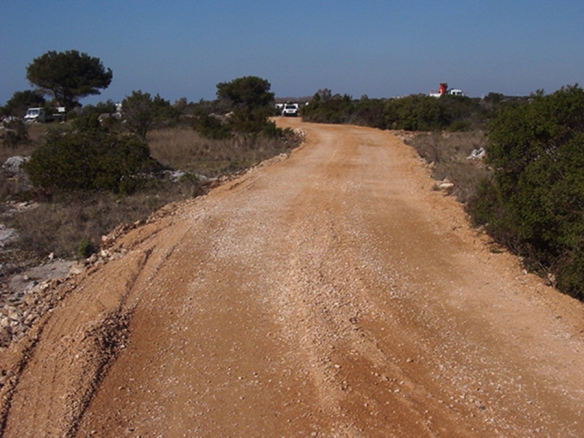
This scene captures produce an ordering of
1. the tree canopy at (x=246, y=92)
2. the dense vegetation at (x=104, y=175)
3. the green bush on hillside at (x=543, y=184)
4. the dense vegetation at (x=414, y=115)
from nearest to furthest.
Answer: the green bush on hillside at (x=543, y=184)
the dense vegetation at (x=104, y=175)
the dense vegetation at (x=414, y=115)
the tree canopy at (x=246, y=92)

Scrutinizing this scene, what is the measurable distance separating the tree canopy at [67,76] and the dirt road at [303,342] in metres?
48.9

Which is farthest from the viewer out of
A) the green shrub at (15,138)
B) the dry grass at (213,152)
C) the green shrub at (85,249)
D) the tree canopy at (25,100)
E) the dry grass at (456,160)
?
the tree canopy at (25,100)

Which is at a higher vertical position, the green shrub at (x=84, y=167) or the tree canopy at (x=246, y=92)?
the tree canopy at (x=246, y=92)

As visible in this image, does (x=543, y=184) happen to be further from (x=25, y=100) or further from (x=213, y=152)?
(x=25, y=100)

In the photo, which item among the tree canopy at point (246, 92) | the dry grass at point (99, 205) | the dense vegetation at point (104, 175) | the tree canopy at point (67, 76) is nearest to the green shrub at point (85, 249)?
the dense vegetation at point (104, 175)

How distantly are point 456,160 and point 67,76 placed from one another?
47015 millimetres

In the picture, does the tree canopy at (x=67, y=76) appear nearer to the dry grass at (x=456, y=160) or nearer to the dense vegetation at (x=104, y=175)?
the dense vegetation at (x=104, y=175)

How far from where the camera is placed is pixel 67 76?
174 feet

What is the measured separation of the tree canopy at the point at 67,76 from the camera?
5203cm

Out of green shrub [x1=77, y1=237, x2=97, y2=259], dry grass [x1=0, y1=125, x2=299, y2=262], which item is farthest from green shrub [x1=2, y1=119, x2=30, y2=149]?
green shrub [x1=77, y1=237, x2=97, y2=259]

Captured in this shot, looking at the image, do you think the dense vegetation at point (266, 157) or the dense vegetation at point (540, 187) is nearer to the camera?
the dense vegetation at point (540, 187)

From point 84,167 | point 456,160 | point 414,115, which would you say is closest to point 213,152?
point 84,167

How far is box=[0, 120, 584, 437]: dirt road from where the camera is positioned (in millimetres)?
4602

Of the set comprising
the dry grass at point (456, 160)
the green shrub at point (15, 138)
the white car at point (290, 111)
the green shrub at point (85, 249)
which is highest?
the white car at point (290, 111)
